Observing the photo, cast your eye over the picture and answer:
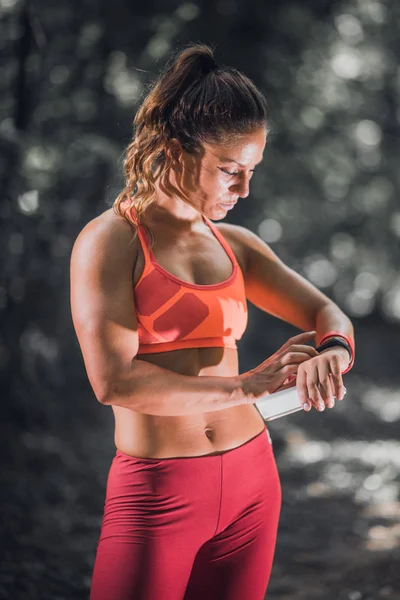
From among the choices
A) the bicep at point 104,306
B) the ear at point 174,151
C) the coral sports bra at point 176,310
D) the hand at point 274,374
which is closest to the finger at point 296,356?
the hand at point 274,374

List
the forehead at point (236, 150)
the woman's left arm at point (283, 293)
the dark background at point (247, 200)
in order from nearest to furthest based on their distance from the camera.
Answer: the forehead at point (236, 150), the woman's left arm at point (283, 293), the dark background at point (247, 200)

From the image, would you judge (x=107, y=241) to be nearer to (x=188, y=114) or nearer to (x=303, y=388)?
(x=188, y=114)

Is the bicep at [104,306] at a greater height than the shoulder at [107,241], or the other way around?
the shoulder at [107,241]

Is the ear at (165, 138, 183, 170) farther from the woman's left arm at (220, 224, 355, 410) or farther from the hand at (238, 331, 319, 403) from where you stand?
the hand at (238, 331, 319, 403)

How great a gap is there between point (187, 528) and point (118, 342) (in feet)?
1.09

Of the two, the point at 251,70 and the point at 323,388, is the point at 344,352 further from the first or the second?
the point at 251,70

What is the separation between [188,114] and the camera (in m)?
1.23

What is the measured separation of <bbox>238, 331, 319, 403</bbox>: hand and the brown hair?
306mm

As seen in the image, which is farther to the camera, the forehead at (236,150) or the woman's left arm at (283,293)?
the woman's left arm at (283,293)

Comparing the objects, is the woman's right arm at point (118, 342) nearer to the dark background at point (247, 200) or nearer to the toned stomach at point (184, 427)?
the toned stomach at point (184, 427)

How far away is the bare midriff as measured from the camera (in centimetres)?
123

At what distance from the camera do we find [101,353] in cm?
113

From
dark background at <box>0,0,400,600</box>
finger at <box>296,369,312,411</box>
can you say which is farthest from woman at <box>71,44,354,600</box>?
dark background at <box>0,0,400,600</box>

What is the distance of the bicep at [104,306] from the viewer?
1128 mm
